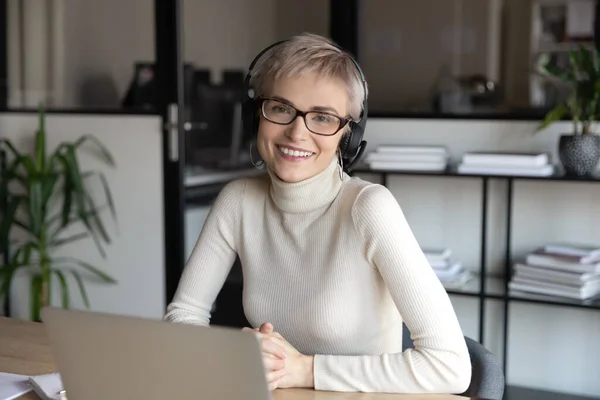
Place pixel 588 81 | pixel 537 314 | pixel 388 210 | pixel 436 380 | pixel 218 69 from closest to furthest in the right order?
pixel 436 380 → pixel 388 210 → pixel 588 81 → pixel 537 314 → pixel 218 69

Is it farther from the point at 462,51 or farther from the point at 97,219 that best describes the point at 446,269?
the point at 97,219

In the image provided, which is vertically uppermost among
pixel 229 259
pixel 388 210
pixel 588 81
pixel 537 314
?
pixel 588 81

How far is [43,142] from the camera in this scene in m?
4.01

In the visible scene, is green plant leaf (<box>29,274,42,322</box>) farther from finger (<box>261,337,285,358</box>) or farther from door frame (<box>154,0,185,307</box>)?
finger (<box>261,337,285,358</box>)

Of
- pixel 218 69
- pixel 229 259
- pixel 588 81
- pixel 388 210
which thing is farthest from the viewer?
pixel 218 69

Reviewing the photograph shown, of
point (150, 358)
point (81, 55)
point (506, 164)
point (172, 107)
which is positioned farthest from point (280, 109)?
point (81, 55)

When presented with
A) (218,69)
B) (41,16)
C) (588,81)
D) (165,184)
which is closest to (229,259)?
(588,81)

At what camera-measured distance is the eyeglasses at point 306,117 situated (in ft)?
5.50

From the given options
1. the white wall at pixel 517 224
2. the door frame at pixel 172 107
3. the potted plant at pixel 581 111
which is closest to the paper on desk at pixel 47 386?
the potted plant at pixel 581 111

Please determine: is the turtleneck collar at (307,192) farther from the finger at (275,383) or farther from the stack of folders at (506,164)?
the stack of folders at (506,164)

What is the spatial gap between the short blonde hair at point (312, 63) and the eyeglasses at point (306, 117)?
38mm

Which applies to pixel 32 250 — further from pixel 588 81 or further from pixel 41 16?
pixel 588 81

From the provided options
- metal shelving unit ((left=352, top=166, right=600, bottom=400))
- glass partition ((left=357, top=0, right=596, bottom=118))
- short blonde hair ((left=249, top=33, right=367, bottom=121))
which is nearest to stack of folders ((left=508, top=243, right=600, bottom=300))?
metal shelving unit ((left=352, top=166, right=600, bottom=400))

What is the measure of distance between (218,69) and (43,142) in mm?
932
